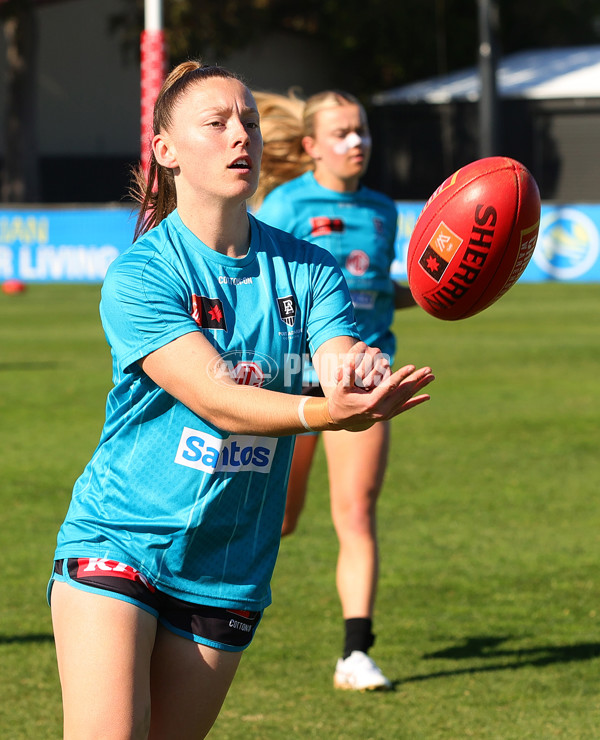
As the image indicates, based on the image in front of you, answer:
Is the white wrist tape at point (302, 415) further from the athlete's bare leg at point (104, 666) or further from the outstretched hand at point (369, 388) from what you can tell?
the athlete's bare leg at point (104, 666)

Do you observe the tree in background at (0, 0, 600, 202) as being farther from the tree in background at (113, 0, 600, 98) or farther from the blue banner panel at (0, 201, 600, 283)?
the blue banner panel at (0, 201, 600, 283)

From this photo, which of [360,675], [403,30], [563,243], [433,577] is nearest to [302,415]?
[360,675]

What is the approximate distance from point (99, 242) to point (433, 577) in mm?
19421

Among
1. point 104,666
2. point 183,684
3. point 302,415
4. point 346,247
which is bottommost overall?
point 183,684

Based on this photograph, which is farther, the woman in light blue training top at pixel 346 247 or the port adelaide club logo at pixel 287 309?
the woman in light blue training top at pixel 346 247

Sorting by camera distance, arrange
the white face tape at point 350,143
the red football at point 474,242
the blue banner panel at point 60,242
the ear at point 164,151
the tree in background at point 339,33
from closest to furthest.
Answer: the ear at point 164,151 → the red football at point 474,242 → the white face tape at point 350,143 → the blue banner panel at point 60,242 → the tree in background at point 339,33

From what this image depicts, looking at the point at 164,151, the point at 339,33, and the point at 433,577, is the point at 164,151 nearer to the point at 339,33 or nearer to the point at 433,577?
the point at 433,577

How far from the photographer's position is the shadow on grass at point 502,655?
579 cm

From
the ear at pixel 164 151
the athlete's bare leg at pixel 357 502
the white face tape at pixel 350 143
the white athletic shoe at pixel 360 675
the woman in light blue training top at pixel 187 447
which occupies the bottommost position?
the white athletic shoe at pixel 360 675

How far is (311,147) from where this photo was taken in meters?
6.15

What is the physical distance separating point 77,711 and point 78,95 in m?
41.7

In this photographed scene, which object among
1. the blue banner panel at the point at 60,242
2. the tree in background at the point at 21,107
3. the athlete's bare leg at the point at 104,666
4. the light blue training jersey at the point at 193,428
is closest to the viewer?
the athlete's bare leg at the point at 104,666

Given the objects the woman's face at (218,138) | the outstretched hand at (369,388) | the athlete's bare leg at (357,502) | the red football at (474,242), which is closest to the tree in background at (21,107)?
the athlete's bare leg at (357,502)

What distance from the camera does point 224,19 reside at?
3981 cm
